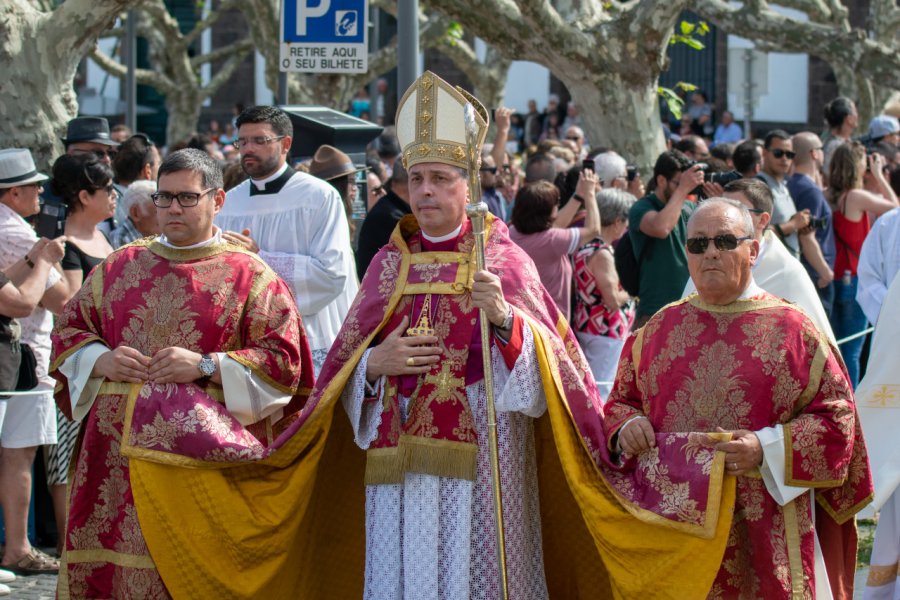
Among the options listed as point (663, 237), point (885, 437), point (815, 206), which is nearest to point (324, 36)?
point (663, 237)

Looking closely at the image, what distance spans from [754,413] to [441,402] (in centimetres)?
112

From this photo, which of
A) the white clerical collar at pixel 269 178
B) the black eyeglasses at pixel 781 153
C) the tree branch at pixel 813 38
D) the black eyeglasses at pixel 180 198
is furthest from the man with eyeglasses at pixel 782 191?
the tree branch at pixel 813 38

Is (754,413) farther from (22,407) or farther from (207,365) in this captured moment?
(22,407)

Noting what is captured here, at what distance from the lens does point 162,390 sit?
534cm

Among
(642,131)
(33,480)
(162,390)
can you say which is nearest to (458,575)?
(162,390)

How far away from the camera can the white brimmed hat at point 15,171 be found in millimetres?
7305

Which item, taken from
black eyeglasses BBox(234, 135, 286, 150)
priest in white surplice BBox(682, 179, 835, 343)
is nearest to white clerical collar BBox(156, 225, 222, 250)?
black eyeglasses BBox(234, 135, 286, 150)

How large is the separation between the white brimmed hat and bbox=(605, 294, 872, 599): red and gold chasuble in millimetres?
3749

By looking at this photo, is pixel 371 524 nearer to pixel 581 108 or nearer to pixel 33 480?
pixel 33 480

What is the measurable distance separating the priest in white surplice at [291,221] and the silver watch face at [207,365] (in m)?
1.44

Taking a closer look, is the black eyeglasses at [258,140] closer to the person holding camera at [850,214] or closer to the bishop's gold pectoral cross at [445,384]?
the bishop's gold pectoral cross at [445,384]

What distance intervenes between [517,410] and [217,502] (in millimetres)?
1161

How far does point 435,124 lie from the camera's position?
17.3 ft

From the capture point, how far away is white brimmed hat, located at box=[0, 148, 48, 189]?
288 inches
